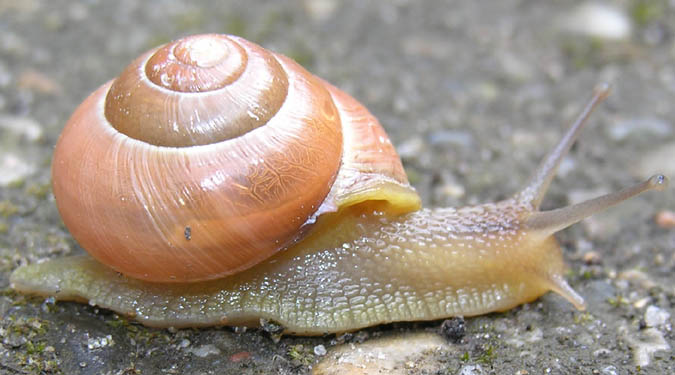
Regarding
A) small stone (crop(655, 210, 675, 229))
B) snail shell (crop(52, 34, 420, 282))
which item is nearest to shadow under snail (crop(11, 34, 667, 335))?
snail shell (crop(52, 34, 420, 282))

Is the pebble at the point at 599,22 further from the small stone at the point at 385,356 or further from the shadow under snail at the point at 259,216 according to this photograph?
the small stone at the point at 385,356

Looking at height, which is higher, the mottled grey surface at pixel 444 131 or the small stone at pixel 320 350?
the mottled grey surface at pixel 444 131

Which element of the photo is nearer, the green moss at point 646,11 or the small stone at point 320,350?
the small stone at point 320,350

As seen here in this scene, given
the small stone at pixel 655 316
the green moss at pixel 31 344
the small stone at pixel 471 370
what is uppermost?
the small stone at pixel 655 316

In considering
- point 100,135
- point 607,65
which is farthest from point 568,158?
point 100,135

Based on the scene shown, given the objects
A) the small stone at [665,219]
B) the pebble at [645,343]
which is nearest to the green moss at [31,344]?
the pebble at [645,343]

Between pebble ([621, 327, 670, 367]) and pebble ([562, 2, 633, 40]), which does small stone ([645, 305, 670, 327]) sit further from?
pebble ([562, 2, 633, 40])
